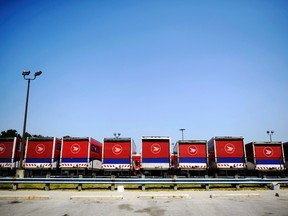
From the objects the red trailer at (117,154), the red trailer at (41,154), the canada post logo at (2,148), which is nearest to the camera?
the red trailer at (117,154)

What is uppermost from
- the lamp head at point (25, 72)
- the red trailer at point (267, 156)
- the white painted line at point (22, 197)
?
the lamp head at point (25, 72)

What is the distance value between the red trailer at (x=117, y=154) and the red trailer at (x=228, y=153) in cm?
792

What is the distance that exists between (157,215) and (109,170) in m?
13.0

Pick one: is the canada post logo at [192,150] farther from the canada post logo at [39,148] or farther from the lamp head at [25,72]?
the lamp head at [25,72]

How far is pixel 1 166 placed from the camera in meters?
19.9

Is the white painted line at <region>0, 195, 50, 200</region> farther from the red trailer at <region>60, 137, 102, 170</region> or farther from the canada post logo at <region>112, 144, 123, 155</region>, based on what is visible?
the canada post logo at <region>112, 144, 123, 155</region>

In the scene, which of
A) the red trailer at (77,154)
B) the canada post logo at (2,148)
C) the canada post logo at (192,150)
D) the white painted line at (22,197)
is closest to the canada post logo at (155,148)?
the canada post logo at (192,150)

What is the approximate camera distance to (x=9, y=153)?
20234 mm

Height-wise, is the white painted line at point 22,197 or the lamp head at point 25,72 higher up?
the lamp head at point 25,72

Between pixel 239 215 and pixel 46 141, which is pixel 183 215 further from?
pixel 46 141

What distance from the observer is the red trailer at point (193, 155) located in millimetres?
19047

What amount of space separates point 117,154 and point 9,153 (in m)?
10.7

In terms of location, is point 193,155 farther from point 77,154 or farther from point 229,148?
point 77,154

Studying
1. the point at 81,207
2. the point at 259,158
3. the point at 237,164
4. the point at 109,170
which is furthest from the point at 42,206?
the point at 259,158
